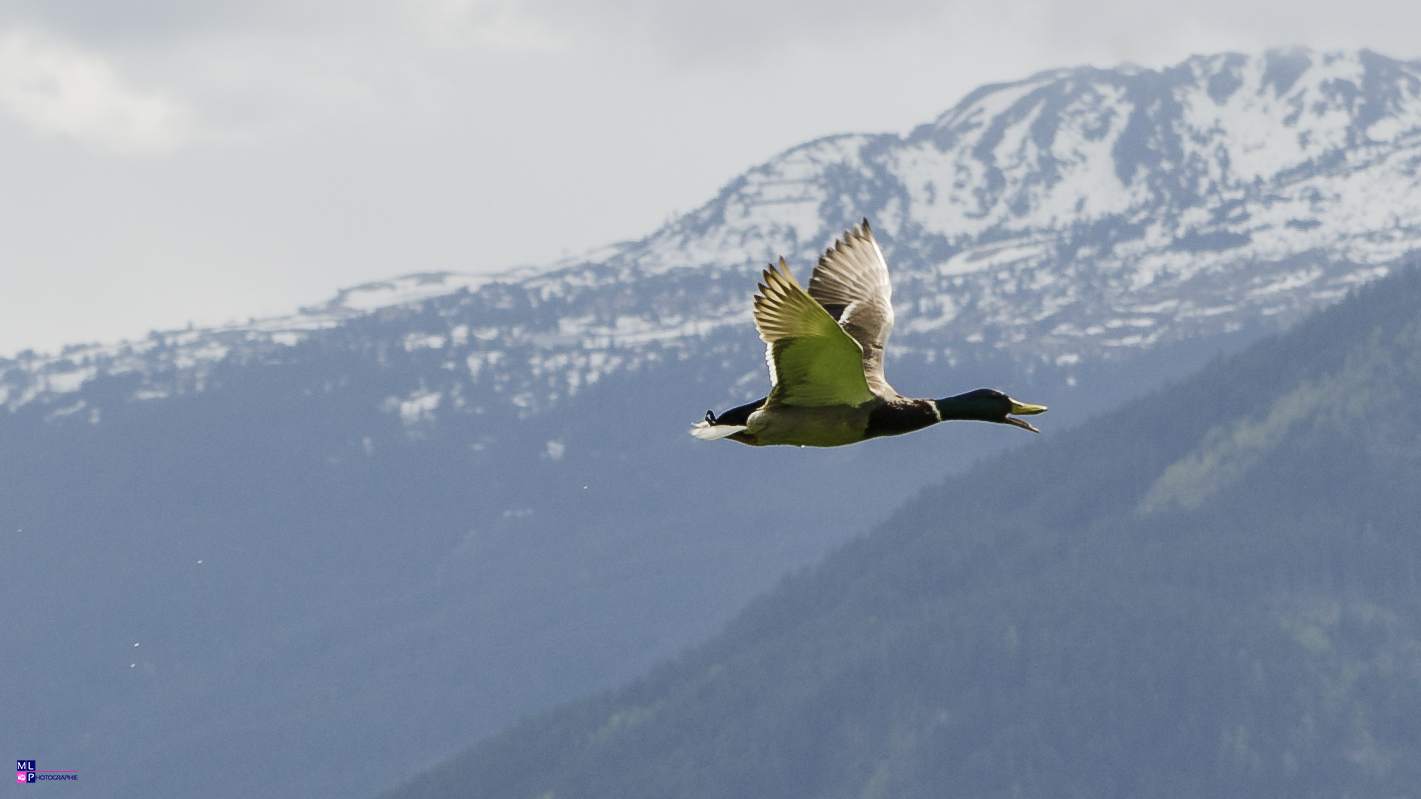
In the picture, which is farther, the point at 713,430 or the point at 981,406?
the point at 981,406

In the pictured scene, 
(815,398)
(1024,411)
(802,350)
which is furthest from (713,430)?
(1024,411)

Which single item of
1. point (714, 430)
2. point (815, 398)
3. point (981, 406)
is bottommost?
point (981, 406)

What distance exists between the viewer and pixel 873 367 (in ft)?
61.1

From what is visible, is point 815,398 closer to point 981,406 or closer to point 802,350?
point 802,350

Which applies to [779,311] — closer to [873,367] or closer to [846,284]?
[873,367]

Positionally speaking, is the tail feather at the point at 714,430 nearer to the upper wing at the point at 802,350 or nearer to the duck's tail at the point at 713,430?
the duck's tail at the point at 713,430

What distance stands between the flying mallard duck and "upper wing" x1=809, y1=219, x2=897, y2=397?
246 centimetres

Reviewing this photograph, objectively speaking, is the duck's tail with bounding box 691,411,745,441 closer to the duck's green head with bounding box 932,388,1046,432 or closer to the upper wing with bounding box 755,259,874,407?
the upper wing with bounding box 755,259,874,407

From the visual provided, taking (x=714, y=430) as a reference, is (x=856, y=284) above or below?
above

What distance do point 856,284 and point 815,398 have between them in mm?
6399

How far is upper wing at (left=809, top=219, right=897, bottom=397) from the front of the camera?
20.5 metres

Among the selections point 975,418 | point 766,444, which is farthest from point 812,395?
point 975,418

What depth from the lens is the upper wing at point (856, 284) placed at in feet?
67.3

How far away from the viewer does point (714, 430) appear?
608 inches
